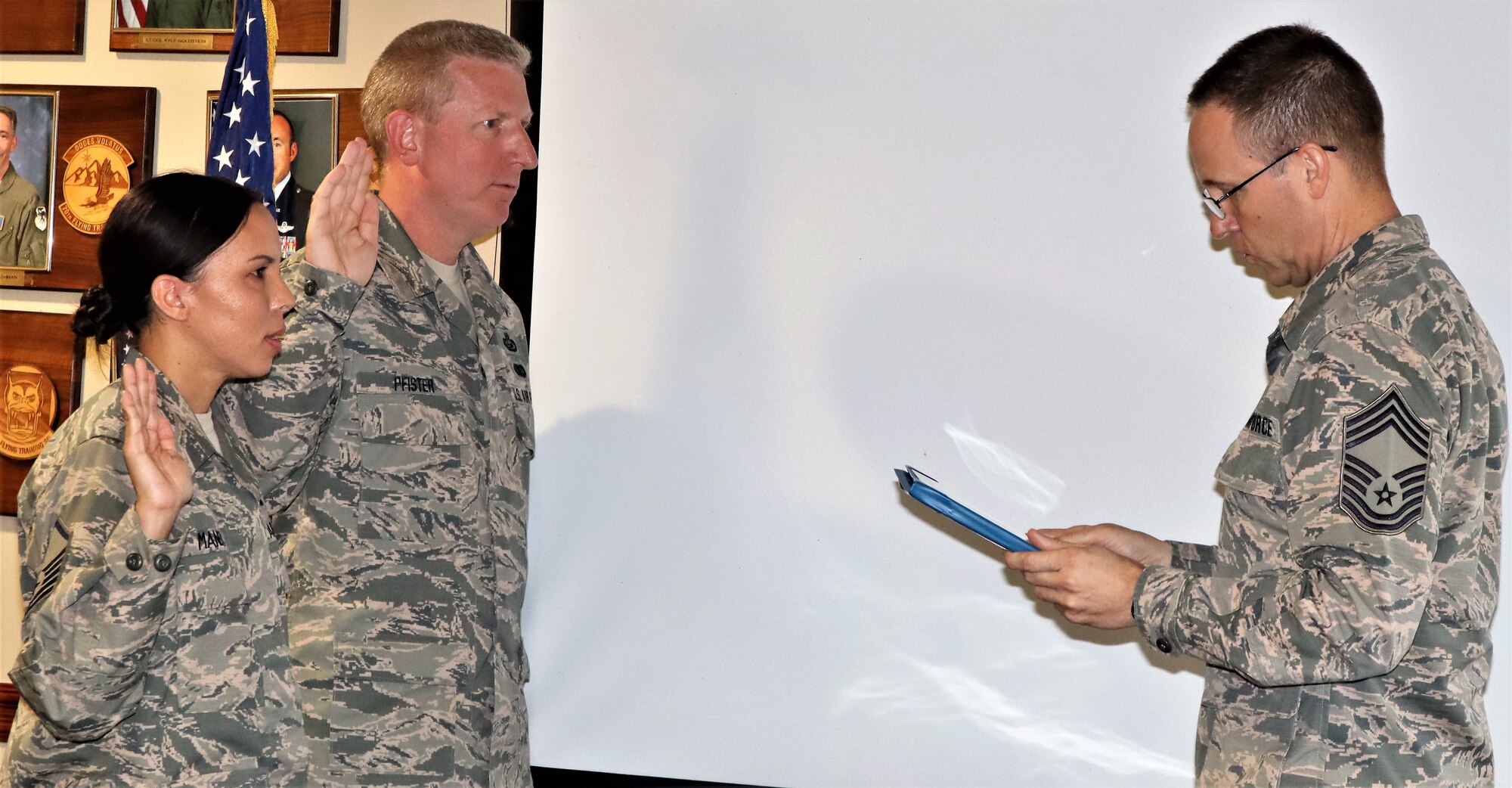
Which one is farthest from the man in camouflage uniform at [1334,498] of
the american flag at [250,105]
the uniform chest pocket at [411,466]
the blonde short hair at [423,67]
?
the american flag at [250,105]

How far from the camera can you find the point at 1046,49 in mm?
2469

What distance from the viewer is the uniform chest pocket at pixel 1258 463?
1.57 metres

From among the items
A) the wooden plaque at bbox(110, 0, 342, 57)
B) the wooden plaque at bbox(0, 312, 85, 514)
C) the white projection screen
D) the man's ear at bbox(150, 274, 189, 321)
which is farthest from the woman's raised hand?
the wooden plaque at bbox(0, 312, 85, 514)

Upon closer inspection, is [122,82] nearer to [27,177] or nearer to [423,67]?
[27,177]

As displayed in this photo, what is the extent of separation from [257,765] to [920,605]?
54.0 inches

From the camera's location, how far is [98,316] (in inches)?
66.3

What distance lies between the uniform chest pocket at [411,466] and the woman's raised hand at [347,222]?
0.79 ft

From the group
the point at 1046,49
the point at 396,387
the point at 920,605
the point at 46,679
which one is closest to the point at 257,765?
the point at 46,679

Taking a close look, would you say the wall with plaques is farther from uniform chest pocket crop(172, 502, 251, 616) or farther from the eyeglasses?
the eyeglasses

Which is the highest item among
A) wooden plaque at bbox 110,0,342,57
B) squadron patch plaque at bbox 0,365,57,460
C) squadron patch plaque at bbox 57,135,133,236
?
wooden plaque at bbox 110,0,342,57

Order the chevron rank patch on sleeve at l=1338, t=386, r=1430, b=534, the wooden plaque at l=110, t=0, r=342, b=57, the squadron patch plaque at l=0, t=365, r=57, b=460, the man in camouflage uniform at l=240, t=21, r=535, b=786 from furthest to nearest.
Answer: the squadron patch plaque at l=0, t=365, r=57, b=460 → the wooden plaque at l=110, t=0, r=342, b=57 → the man in camouflage uniform at l=240, t=21, r=535, b=786 → the chevron rank patch on sleeve at l=1338, t=386, r=1430, b=534

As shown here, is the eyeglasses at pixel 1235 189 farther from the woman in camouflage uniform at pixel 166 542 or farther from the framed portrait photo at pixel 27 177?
the framed portrait photo at pixel 27 177

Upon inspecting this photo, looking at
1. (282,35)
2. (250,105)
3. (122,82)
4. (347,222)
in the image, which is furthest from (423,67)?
(122,82)

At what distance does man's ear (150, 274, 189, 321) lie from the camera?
1.70 metres
